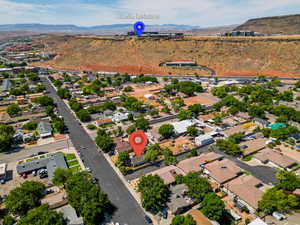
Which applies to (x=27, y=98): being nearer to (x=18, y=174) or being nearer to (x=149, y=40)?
(x=18, y=174)

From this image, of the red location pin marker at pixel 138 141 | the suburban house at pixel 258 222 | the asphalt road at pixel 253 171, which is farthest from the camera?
the red location pin marker at pixel 138 141

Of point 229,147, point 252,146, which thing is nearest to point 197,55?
point 252,146

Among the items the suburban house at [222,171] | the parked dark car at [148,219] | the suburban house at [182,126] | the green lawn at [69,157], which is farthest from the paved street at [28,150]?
the suburban house at [222,171]

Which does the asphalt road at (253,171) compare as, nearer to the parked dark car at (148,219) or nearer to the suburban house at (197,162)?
the suburban house at (197,162)

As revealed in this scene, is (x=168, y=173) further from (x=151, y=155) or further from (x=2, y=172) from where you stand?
(x=2, y=172)

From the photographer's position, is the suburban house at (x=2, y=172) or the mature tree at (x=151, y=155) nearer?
the suburban house at (x=2, y=172)

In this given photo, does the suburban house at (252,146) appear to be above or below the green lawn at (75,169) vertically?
above
